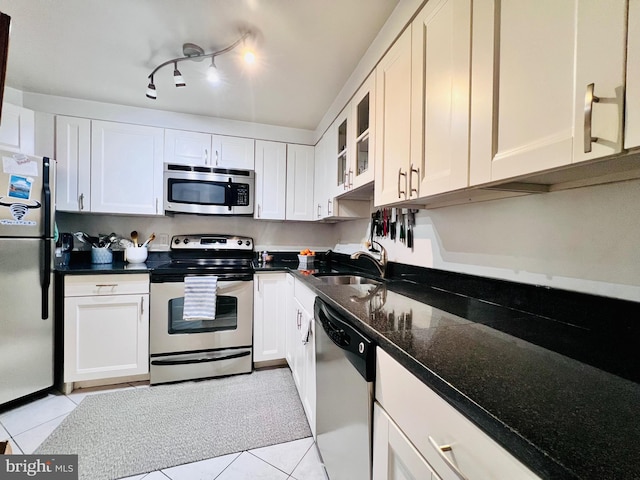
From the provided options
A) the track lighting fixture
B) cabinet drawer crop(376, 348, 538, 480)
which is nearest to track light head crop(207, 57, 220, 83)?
the track lighting fixture

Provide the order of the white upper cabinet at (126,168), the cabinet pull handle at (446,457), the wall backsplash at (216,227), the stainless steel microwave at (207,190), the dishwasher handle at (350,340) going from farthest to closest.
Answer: the wall backsplash at (216,227) → the stainless steel microwave at (207,190) → the white upper cabinet at (126,168) → the dishwasher handle at (350,340) → the cabinet pull handle at (446,457)

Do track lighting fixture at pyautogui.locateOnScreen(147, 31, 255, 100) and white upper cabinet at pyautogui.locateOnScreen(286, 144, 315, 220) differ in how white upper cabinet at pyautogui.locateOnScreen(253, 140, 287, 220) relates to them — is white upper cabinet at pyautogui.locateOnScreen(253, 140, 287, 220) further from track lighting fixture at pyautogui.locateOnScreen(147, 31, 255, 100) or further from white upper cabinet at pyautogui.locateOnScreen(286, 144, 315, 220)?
track lighting fixture at pyautogui.locateOnScreen(147, 31, 255, 100)

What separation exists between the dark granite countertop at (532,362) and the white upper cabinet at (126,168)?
2.03 meters

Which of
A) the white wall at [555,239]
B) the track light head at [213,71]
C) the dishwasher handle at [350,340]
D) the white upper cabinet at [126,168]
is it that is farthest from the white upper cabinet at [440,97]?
the white upper cabinet at [126,168]

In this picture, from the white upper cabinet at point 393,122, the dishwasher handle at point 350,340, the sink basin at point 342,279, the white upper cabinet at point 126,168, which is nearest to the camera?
the dishwasher handle at point 350,340

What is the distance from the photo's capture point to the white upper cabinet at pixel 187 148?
2.34 meters

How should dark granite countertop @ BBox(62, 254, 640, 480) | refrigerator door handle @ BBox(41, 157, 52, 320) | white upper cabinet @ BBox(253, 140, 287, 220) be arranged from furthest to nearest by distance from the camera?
1. white upper cabinet @ BBox(253, 140, 287, 220)
2. refrigerator door handle @ BBox(41, 157, 52, 320)
3. dark granite countertop @ BBox(62, 254, 640, 480)

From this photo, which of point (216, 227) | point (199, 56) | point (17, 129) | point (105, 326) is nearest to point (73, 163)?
point (17, 129)

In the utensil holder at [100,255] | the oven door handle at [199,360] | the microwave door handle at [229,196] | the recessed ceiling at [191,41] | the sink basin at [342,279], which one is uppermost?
the recessed ceiling at [191,41]

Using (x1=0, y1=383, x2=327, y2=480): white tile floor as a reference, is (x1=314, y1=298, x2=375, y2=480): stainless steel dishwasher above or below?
above

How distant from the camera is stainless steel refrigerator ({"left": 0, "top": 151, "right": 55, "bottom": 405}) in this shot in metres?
1.66

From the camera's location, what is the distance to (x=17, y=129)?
193 cm

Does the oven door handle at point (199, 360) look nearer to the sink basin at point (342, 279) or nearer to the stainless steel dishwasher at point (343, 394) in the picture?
the sink basin at point (342, 279)

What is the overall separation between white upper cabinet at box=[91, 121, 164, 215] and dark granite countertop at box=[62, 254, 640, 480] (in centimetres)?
203
